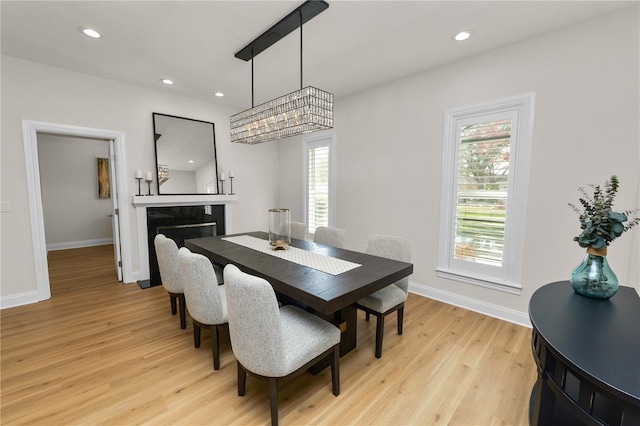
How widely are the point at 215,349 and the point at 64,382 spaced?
102cm

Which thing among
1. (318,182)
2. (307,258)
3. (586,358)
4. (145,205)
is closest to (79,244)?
(145,205)

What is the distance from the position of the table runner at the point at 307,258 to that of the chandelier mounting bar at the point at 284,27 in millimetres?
1900

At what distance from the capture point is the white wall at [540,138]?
2.11 metres

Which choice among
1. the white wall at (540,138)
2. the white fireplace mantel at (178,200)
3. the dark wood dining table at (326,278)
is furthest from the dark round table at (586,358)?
the white fireplace mantel at (178,200)

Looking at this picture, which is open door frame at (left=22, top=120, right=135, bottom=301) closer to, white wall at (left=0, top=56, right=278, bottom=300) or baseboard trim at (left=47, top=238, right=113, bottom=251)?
white wall at (left=0, top=56, right=278, bottom=300)

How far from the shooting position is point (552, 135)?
2383 millimetres

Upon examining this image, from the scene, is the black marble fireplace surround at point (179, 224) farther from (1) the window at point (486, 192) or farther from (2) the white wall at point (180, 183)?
(1) the window at point (486, 192)

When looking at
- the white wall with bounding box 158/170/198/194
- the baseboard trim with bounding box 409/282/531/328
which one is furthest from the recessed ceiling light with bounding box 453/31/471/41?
the white wall with bounding box 158/170/198/194

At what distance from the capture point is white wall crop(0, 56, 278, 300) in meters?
2.89

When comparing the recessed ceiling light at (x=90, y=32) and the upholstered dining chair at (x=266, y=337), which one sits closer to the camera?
the upholstered dining chair at (x=266, y=337)

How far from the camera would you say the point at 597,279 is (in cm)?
144

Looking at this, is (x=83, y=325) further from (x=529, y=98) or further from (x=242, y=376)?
(x=529, y=98)

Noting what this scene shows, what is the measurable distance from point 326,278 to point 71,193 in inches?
267

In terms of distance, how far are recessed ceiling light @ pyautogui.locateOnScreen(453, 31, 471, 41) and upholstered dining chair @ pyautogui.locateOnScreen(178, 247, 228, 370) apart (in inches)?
110
